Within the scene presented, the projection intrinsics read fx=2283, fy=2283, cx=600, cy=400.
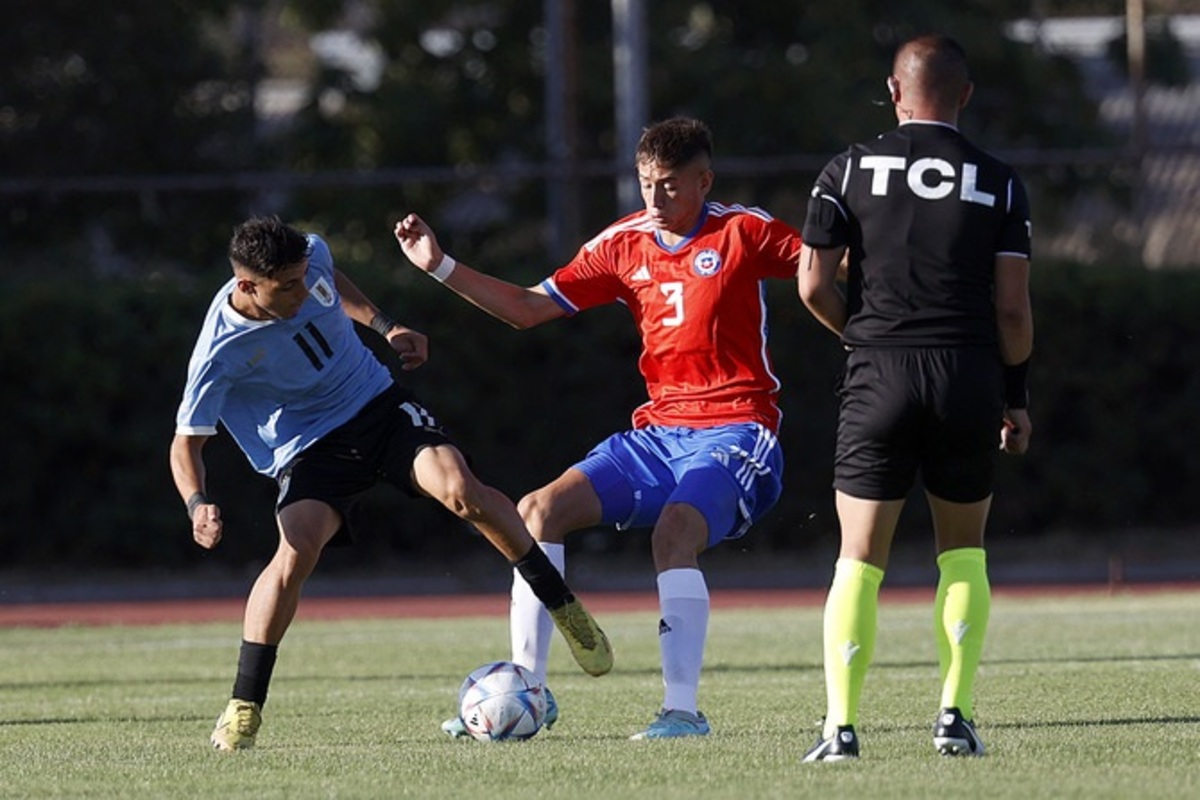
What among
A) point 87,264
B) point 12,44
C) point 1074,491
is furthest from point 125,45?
point 1074,491

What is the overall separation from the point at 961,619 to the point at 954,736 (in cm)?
35

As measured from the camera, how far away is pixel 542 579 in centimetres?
787

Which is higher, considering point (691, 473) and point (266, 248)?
point (266, 248)

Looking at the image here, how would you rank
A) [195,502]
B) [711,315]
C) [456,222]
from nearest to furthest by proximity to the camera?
[195,502] → [711,315] → [456,222]

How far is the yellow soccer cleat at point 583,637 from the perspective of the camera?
790 cm

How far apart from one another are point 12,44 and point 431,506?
6784 mm

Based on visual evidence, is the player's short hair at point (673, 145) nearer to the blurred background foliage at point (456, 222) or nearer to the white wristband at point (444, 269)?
the white wristband at point (444, 269)

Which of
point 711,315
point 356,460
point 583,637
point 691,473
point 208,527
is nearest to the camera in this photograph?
point 208,527

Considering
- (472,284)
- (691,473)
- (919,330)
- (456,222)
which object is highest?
(456,222)

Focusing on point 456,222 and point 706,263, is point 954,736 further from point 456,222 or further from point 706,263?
point 456,222

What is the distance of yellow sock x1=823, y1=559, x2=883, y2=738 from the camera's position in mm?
6699

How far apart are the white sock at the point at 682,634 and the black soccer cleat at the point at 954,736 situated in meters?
1.22

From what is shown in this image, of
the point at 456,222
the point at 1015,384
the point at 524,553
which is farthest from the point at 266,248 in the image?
the point at 456,222

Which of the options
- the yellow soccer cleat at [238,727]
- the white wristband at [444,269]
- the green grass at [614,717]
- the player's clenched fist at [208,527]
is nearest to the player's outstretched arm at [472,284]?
the white wristband at [444,269]
